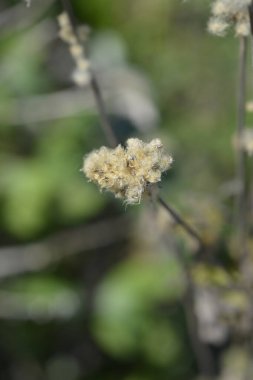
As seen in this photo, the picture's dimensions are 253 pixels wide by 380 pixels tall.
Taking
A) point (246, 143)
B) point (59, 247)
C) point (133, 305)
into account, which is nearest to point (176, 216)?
point (246, 143)

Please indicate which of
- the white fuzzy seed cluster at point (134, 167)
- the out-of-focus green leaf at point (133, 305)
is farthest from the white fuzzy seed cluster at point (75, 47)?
the out-of-focus green leaf at point (133, 305)

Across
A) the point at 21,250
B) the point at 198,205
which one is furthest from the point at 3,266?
the point at 198,205

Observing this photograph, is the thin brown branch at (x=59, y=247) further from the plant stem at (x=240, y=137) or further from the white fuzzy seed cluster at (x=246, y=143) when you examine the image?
the white fuzzy seed cluster at (x=246, y=143)

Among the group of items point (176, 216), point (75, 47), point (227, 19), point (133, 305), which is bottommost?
point (133, 305)

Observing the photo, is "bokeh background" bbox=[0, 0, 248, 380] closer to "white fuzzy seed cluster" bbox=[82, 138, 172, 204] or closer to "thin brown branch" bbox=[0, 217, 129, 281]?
"thin brown branch" bbox=[0, 217, 129, 281]

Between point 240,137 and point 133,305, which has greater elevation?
point 240,137

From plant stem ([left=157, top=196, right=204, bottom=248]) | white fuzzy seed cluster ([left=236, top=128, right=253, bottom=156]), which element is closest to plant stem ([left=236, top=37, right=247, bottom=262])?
white fuzzy seed cluster ([left=236, top=128, right=253, bottom=156])

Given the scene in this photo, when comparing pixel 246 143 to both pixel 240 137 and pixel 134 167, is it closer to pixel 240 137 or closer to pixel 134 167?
pixel 240 137
